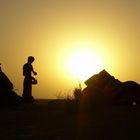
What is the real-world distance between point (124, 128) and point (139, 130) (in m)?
0.55

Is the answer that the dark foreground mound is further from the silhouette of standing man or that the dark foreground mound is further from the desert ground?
the silhouette of standing man

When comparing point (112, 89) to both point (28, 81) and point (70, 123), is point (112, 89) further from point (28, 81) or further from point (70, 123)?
point (70, 123)

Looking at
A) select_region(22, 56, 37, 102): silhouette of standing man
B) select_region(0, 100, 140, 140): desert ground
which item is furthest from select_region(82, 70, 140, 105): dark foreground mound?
select_region(22, 56, 37, 102): silhouette of standing man

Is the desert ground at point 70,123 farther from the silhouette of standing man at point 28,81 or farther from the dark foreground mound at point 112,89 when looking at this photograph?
the silhouette of standing man at point 28,81

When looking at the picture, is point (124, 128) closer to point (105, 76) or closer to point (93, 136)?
point (93, 136)

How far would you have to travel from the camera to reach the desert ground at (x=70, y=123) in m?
11.9

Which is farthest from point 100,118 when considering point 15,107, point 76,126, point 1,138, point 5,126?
point 15,107

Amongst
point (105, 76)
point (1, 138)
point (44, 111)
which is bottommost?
point (1, 138)

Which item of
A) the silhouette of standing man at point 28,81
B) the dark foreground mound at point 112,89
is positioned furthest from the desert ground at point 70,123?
the silhouette of standing man at point 28,81

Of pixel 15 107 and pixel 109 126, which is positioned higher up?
pixel 15 107

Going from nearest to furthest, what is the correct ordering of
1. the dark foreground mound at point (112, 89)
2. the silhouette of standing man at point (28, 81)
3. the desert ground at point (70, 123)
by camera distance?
1. the desert ground at point (70, 123)
2. the dark foreground mound at point (112, 89)
3. the silhouette of standing man at point (28, 81)

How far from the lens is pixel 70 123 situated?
47.2ft

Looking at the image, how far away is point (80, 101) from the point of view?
17.5 metres

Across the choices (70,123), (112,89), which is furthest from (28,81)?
(70,123)
